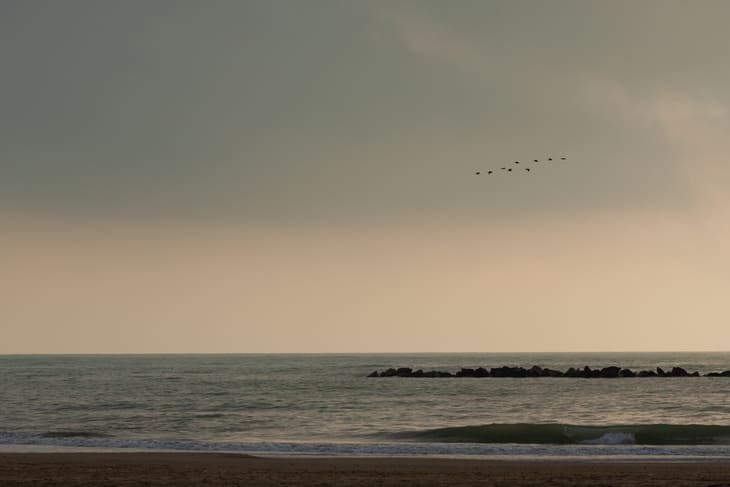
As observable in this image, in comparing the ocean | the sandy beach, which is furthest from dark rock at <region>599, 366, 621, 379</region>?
the sandy beach

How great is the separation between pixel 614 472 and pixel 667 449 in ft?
37.4

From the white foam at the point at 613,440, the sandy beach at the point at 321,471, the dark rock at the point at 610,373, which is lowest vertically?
the sandy beach at the point at 321,471

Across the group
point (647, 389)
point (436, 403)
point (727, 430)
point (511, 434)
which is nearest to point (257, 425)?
point (511, 434)

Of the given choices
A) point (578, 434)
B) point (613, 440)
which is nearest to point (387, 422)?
point (578, 434)

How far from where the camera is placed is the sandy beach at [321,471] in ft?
79.7

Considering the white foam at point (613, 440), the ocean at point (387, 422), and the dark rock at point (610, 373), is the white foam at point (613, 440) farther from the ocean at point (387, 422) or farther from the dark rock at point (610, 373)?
the dark rock at point (610, 373)

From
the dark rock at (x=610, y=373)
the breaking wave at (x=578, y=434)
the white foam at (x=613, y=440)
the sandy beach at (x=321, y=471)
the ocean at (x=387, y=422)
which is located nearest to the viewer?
the sandy beach at (x=321, y=471)

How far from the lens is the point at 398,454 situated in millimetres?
35625

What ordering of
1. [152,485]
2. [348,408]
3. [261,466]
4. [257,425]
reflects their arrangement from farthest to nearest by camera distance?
[348,408] < [257,425] < [261,466] < [152,485]

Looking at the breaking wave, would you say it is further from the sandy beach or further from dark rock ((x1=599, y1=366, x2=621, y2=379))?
dark rock ((x1=599, y1=366, x2=621, y2=379))

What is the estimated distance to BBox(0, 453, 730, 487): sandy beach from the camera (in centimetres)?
2430

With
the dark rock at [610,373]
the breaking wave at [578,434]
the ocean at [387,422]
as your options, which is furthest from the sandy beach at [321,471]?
the dark rock at [610,373]

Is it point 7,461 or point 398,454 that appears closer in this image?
point 7,461

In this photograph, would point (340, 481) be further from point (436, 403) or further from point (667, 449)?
point (436, 403)
